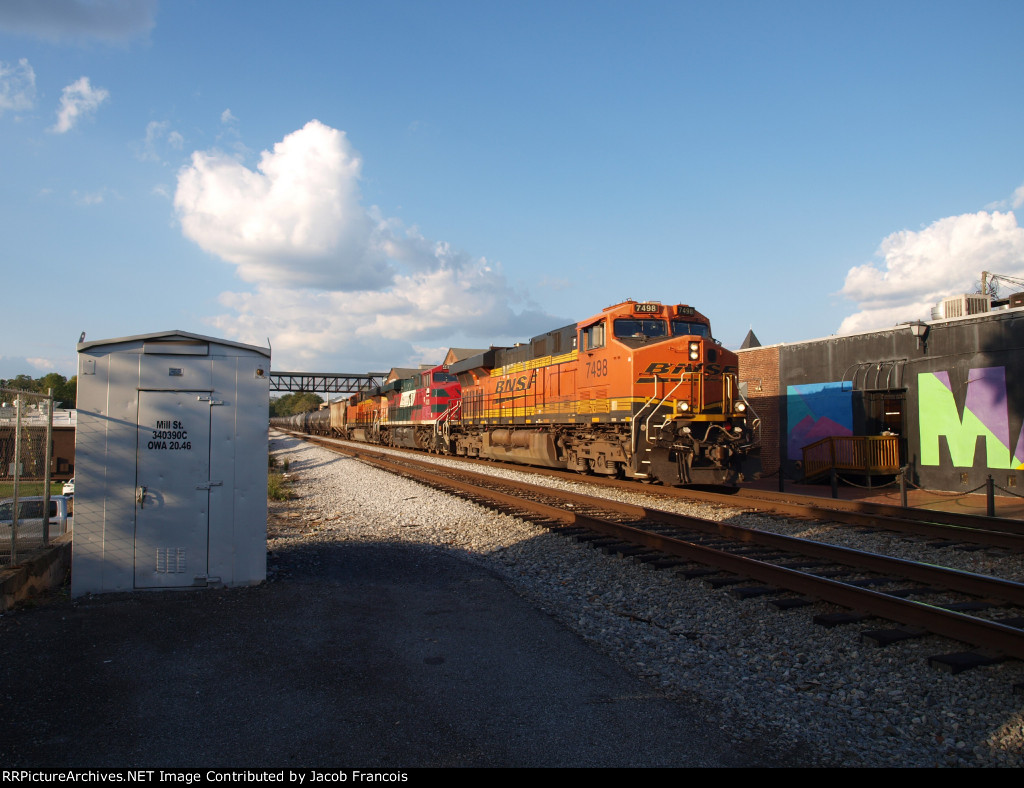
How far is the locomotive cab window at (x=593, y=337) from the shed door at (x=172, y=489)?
9970mm

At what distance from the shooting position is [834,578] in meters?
7.05

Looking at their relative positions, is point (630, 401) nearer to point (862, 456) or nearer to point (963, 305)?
point (862, 456)

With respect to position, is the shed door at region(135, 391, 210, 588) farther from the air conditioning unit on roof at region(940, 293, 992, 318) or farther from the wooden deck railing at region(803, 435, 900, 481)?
the air conditioning unit on roof at region(940, 293, 992, 318)

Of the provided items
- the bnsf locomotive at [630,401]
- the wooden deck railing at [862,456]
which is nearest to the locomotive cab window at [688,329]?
the bnsf locomotive at [630,401]

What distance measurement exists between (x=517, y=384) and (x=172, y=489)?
14.5 metres

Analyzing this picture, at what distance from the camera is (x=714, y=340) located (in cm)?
1427

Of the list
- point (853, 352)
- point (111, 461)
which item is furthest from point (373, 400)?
point (111, 461)

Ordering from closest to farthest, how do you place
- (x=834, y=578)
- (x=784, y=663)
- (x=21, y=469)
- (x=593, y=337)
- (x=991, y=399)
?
1. (x=784, y=663)
2. (x=21, y=469)
3. (x=834, y=578)
4. (x=593, y=337)
5. (x=991, y=399)

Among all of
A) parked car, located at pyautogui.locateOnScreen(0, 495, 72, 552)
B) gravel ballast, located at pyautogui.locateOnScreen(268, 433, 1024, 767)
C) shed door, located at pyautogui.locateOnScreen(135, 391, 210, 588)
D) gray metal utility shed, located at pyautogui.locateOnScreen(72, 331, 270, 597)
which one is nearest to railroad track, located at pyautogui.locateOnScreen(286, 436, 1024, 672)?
gravel ballast, located at pyautogui.locateOnScreen(268, 433, 1024, 767)

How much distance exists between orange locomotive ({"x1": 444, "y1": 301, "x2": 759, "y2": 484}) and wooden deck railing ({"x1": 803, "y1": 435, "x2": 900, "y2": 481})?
4.87m

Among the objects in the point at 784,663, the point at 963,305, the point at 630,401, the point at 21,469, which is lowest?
the point at 784,663

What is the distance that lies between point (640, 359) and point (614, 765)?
1071 centimetres

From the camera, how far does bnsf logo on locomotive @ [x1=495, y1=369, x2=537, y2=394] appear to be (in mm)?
19219

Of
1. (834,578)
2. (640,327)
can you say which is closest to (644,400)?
(640,327)
